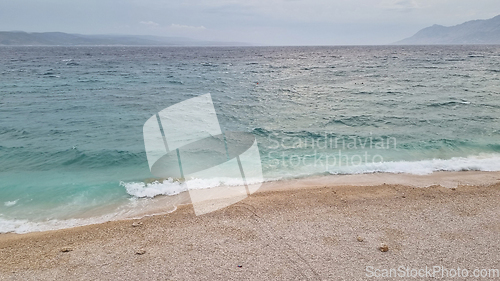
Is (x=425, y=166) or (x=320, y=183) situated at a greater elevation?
(x=425, y=166)

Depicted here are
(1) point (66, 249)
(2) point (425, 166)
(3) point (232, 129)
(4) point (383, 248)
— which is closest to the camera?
(4) point (383, 248)

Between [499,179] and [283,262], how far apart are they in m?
7.96

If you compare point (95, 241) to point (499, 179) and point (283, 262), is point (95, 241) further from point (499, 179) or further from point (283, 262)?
point (499, 179)

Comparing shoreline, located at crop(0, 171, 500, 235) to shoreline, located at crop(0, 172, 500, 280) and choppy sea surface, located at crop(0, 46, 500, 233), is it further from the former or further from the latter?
shoreline, located at crop(0, 172, 500, 280)

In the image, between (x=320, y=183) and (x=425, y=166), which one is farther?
(x=425, y=166)

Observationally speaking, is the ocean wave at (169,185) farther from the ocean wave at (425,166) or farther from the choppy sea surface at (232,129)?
the ocean wave at (425,166)

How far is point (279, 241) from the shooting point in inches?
222

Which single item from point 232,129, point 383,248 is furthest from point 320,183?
point 232,129

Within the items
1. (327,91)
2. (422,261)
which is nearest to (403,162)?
(422,261)

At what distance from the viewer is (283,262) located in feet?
16.6

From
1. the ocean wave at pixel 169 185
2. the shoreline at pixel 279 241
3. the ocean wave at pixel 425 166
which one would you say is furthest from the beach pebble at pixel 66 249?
the ocean wave at pixel 425 166

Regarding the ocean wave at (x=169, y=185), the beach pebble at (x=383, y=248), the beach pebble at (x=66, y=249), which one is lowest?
the beach pebble at (x=66, y=249)

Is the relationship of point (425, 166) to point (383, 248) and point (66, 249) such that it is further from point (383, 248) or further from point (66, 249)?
point (66, 249)

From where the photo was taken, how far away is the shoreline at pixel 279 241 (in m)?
4.95
